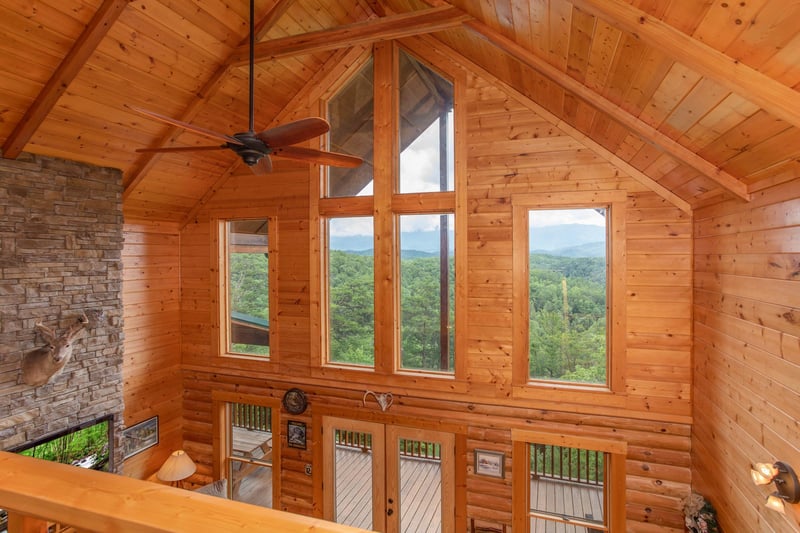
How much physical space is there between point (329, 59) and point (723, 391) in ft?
17.4

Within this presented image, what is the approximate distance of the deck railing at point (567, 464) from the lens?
4285 millimetres

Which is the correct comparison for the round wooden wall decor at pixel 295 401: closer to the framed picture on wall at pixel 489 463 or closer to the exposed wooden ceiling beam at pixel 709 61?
the framed picture on wall at pixel 489 463

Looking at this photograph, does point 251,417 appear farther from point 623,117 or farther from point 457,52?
point 623,117

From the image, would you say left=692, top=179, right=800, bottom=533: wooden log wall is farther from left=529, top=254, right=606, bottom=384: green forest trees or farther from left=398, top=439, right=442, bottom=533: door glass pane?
left=398, top=439, right=442, bottom=533: door glass pane

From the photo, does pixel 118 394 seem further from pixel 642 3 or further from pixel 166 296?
pixel 642 3

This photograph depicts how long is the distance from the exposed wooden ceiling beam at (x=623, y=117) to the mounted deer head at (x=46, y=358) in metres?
4.83

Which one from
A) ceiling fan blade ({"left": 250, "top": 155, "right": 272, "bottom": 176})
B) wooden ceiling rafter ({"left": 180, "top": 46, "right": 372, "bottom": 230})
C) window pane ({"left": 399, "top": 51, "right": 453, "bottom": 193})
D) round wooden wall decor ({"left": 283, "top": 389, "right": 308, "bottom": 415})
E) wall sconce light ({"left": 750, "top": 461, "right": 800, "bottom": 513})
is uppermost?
wooden ceiling rafter ({"left": 180, "top": 46, "right": 372, "bottom": 230})

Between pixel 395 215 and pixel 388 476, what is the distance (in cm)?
313

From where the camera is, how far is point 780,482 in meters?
2.19

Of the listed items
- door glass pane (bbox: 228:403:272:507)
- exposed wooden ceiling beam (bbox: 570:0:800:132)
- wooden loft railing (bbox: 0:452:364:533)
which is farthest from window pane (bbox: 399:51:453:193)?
wooden loft railing (bbox: 0:452:364:533)

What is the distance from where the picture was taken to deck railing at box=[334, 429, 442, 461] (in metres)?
4.66

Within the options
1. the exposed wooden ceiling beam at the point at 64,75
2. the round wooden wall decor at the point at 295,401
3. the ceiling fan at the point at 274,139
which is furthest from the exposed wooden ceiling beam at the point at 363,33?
the round wooden wall decor at the point at 295,401

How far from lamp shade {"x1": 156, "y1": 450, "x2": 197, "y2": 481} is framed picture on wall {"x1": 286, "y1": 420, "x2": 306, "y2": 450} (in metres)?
1.30

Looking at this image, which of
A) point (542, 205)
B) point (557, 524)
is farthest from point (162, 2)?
point (557, 524)
